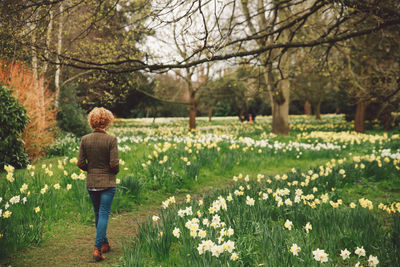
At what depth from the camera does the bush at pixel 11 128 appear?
20.2 ft

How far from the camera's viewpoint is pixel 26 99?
24.0ft

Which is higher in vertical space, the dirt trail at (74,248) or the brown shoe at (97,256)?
the brown shoe at (97,256)

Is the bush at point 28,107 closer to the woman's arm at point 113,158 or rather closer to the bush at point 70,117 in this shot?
the bush at point 70,117

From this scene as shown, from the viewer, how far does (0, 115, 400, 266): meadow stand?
2.46 m

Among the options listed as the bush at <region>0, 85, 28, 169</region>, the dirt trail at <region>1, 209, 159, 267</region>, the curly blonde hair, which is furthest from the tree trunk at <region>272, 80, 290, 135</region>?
the curly blonde hair

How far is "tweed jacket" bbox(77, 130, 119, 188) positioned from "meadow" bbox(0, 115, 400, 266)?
63 centimetres

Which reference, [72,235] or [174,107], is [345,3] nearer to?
[72,235]

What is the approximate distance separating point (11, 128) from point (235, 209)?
552 cm

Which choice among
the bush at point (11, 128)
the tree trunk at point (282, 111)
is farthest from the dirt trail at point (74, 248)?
the tree trunk at point (282, 111)

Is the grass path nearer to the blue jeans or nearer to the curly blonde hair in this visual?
the blue jeans

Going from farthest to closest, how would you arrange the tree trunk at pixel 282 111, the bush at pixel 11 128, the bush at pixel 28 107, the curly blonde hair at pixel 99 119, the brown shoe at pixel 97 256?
1. the tree trunk at pixel 282 111
2. the bush at pixel 28 107
3. the bush at pixel 11 128
4. the curly blonde hair at pixel 99 119
5. the brown shoe at pixel 97 256

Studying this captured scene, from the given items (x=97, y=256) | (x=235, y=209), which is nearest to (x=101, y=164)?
(x=97, y=256)

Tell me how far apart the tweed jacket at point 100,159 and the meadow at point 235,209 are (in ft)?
2.05

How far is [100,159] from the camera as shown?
299 cm
